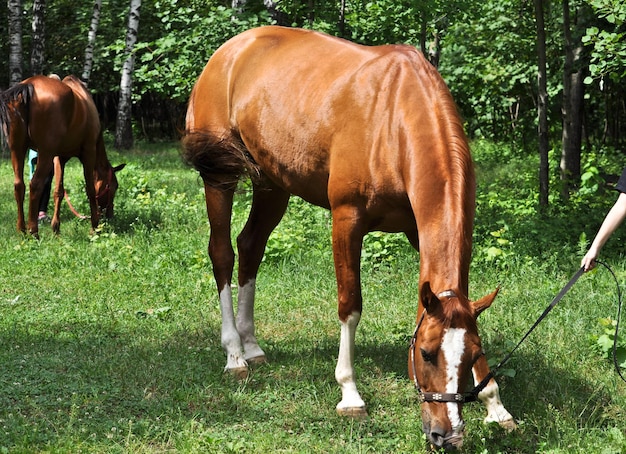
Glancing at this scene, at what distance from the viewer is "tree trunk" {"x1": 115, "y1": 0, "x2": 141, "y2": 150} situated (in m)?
18.6

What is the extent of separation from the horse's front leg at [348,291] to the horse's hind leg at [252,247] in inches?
43.4

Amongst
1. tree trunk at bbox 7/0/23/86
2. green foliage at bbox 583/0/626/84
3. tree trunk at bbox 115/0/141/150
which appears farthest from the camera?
tree trunk at bbox 115/0/141/150

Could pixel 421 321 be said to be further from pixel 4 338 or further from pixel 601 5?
pixel 601 5

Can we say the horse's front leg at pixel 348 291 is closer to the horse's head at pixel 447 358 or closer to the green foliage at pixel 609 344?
the horse's head at pixel 447 358

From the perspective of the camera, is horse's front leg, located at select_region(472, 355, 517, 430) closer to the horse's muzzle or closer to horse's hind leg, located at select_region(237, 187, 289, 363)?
the horse's muzzle

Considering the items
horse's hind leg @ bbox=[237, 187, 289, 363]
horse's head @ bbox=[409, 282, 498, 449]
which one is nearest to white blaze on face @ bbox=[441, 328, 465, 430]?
horse's head @ bbox=[409, 282, 498, 449]

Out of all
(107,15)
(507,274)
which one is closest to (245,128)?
(507,274)

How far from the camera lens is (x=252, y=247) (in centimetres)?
575

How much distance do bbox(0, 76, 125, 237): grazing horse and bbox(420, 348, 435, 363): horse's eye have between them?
269 inches

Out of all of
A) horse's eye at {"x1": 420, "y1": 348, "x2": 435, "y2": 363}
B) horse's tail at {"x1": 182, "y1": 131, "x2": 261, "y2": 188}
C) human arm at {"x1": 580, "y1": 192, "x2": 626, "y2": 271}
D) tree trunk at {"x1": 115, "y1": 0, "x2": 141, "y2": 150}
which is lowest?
tree trunk at {"x1": 115, "y1": 0, "x2": 141, "y2": 150}

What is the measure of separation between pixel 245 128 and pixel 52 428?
90.0 inches

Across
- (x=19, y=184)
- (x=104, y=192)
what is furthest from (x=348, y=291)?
(x=19, y=184)

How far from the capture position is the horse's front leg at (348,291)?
14.6 ft

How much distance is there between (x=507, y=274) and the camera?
7082 mm
